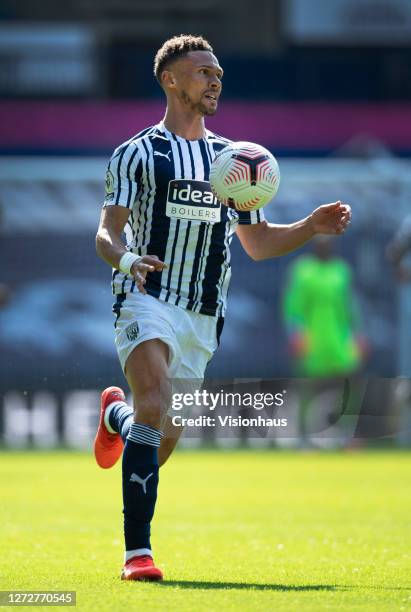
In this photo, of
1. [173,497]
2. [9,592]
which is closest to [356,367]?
[173,497]

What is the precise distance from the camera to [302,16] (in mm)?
27375

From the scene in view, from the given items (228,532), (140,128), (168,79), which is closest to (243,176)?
(168,79)

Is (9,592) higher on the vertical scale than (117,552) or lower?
higher

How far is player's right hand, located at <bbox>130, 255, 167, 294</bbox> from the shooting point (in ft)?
18.4

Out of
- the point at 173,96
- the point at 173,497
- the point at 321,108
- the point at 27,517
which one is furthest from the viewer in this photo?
the point at 321,108

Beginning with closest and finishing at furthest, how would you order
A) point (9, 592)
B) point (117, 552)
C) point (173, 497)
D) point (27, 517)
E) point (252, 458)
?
point (9, 592) → point (117, 552) → point (27, 517) → point (173, 497) → point (252, 458)

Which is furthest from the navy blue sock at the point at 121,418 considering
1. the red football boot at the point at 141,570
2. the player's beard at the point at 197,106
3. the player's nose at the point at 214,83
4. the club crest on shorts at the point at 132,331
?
the player's nose at the point at 214,83

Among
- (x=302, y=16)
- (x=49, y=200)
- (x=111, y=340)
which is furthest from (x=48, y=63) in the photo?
(x=111, y=340)

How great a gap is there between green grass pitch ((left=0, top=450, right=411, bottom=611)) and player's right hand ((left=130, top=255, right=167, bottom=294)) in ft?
3.87

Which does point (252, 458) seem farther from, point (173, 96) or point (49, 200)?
point (173, 96)

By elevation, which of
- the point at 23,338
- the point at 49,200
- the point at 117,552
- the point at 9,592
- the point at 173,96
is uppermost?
the point at 173,96

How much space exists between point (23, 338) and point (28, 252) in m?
1.10

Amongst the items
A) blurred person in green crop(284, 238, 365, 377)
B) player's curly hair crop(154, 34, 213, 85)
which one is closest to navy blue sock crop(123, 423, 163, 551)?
player's curly hair crop(154, 34, 213, 85)

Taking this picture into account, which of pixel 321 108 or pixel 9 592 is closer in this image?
pixel 9 592
